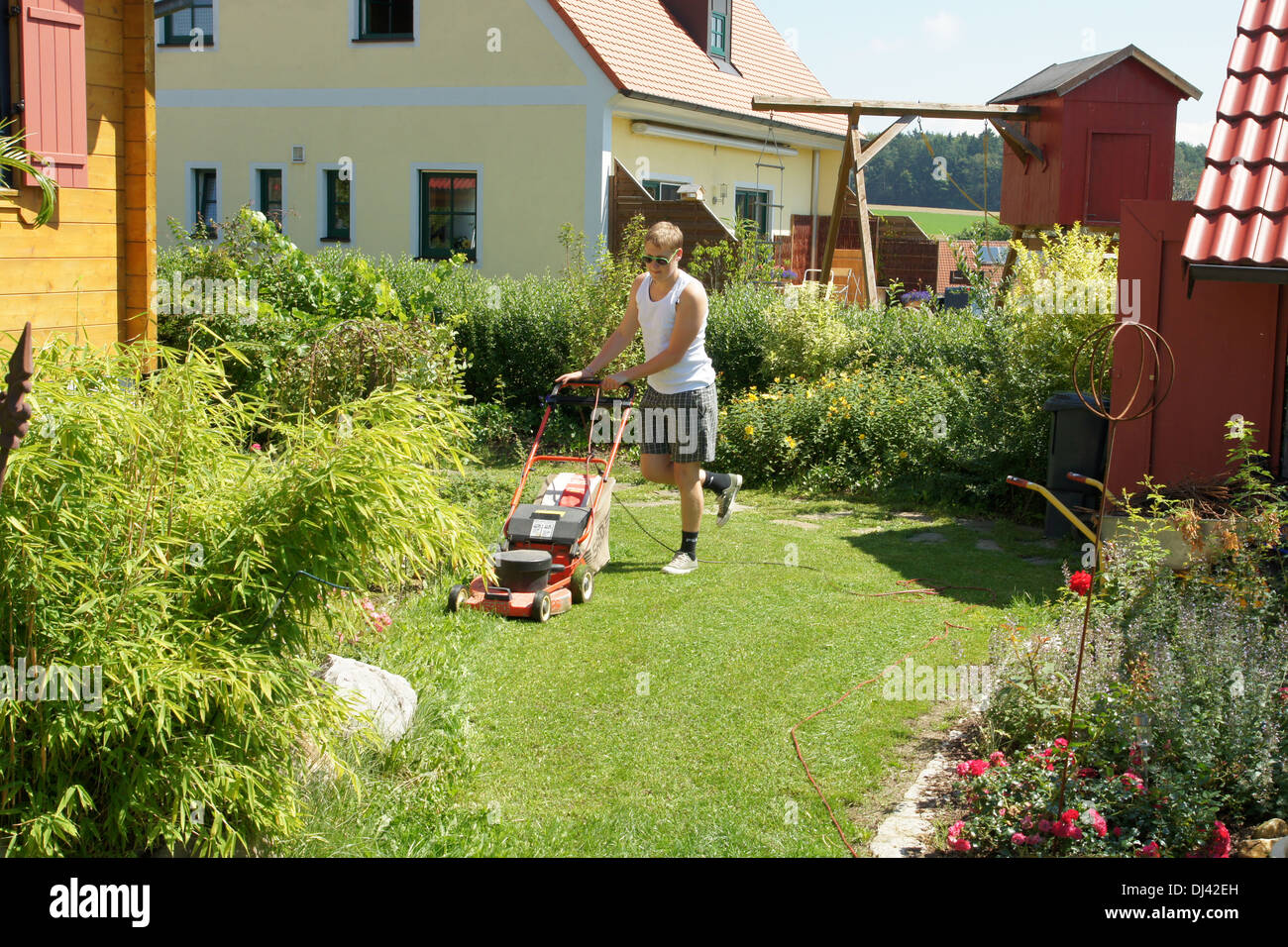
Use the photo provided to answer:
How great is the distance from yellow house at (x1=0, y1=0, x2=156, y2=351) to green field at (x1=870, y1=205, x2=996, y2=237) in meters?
48.4

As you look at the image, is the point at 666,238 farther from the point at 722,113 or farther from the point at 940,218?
the point at 940,218

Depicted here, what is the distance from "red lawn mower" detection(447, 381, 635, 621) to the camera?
6973 mm

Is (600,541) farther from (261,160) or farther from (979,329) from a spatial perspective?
(261,160)

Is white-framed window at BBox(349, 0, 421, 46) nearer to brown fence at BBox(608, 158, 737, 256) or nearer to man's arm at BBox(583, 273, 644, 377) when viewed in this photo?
brown fence at BBox(608, 158, 737, 256)

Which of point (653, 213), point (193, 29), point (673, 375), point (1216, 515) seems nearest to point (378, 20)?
point (193, 29)

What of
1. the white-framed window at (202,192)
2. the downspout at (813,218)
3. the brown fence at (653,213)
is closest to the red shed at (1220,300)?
the brown fence at (653,213)

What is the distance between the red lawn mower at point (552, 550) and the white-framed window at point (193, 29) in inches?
661

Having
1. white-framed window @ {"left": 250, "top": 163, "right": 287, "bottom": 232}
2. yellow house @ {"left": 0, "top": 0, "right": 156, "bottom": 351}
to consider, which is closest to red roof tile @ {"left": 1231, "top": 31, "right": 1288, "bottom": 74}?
yellow house @ {"left": 0, "top": 0, "right": 156, "bottom": 351}

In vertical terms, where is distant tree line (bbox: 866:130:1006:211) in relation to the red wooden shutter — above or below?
above

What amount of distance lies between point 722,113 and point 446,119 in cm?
467

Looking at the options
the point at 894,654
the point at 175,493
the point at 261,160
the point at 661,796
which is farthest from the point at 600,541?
the point at 261,160

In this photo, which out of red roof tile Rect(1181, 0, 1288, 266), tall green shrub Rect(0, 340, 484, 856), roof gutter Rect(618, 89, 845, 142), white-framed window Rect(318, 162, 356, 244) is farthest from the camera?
white-framed window Rect(318, 162, 356, 244)
